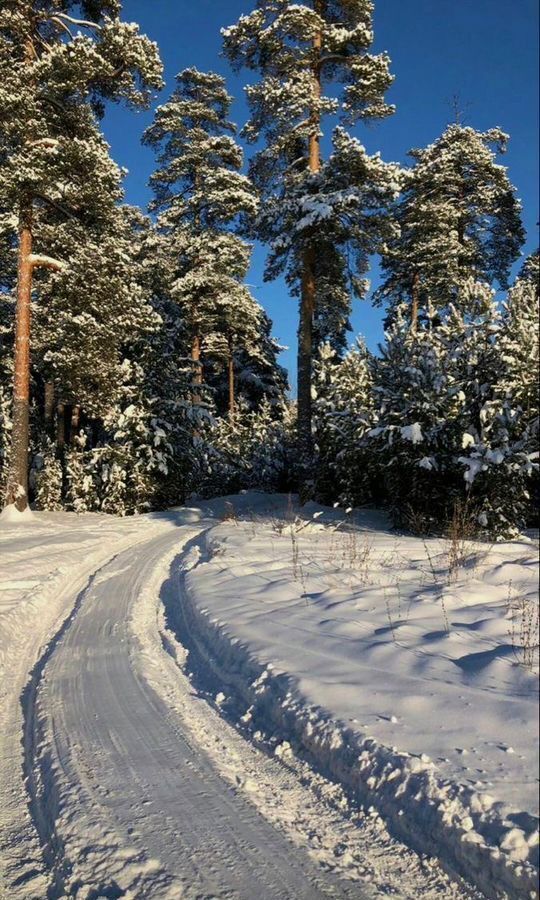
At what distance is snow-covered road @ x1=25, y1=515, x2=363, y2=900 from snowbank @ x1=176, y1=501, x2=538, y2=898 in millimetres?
525

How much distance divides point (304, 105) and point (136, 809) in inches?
640

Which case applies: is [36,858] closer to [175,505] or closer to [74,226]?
[74,226]

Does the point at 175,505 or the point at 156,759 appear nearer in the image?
the point at 156,759

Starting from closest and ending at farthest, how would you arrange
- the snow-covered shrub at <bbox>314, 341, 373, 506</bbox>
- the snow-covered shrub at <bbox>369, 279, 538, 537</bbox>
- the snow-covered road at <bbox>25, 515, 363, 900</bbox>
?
the snow-covered road at <bbox>25, 515, 363, 900</bbox> → the snow-covered shrub at <bbox>369, 279, 538, 537</bbox> → the snow-covered shrub at <bbox>314, 341, 373, 506</bbox>

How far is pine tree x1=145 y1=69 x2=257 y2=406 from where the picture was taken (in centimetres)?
2269

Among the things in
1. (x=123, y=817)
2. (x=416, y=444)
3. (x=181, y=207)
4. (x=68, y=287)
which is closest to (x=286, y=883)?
(x=123, y=817)

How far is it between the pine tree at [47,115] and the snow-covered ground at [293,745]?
11.8 m

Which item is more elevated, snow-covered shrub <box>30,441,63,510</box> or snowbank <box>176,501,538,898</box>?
snow-covered shrub <box>30,441,63,510</box>

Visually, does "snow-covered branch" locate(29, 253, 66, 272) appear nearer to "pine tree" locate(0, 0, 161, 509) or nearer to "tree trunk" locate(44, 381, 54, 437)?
"pine tree" locate(0, 0, 161, 509)

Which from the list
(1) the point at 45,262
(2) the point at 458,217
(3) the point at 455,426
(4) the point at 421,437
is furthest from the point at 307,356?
(2) the point at 458,217

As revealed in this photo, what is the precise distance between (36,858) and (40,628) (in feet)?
13.5

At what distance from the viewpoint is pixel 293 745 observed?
3.55 meters

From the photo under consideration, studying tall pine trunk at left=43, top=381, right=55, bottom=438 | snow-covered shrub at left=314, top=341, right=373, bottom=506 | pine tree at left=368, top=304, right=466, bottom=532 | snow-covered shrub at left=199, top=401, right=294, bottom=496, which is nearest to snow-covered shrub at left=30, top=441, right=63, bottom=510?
tall pine trunk at left=43, top=381, right=55, bottom=438

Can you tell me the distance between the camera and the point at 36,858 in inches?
109
